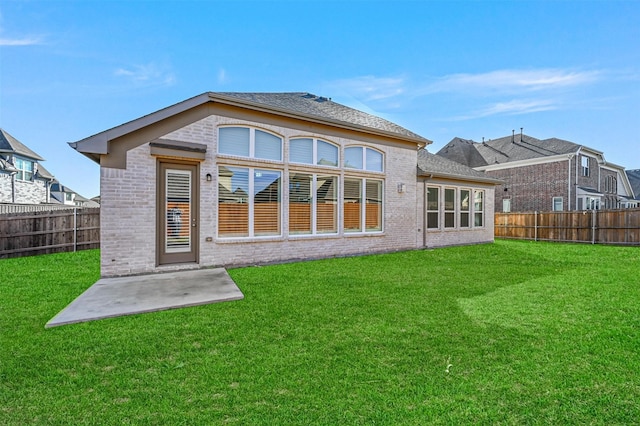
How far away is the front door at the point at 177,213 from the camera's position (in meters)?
7.18

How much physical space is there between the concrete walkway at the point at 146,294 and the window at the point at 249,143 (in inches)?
130

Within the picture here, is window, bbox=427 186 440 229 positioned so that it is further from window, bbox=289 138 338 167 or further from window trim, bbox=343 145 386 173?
window, bbox=289 138 338 167

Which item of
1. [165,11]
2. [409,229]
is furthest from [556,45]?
[165,11]

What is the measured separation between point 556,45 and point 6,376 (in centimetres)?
1655

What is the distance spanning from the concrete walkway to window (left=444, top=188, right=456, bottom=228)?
10.0 metres

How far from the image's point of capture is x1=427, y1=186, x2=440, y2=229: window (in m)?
12.4

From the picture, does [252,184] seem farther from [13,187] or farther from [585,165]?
[585,165]

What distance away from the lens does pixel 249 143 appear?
8.15m

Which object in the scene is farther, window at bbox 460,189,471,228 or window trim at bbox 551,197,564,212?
window trim at bbox 551,197,564,212

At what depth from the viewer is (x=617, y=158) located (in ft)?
96.2

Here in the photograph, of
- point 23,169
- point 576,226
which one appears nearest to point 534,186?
point 576,226

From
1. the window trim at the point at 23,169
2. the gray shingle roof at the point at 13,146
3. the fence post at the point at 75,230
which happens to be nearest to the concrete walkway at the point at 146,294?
the fence post at the point at 75,230

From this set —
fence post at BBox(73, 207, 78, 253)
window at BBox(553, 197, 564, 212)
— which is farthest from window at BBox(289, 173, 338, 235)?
window at BBox(553, 197, 564, 212)

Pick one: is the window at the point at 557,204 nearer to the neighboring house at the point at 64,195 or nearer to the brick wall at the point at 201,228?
the brick wall at the point at 201,228
